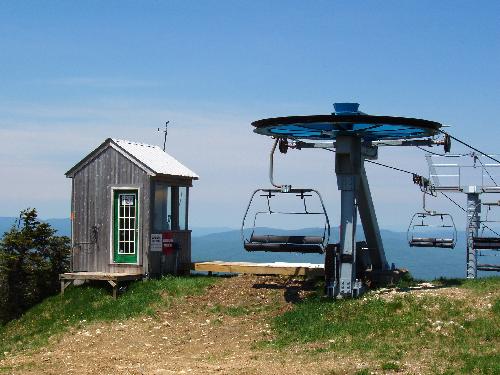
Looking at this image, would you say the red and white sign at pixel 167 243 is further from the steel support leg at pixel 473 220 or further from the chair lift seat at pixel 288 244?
the steel support leg at pixel 473 220

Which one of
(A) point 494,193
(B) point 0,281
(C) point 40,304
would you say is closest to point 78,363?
(C) point 40,304

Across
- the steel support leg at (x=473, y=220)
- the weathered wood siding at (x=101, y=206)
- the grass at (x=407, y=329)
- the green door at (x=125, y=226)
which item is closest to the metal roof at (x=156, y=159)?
the weathered wood siding at (x=101, y=206)

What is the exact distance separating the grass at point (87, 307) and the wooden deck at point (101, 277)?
0.79ft

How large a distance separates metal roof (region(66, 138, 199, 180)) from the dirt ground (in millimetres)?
4168

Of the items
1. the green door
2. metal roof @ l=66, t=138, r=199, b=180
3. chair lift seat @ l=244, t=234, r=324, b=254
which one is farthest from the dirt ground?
metal roof @ l=66, t=138, r=199, b=180

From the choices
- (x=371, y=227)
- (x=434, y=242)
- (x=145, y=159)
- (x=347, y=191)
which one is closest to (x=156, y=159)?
(x=145, y=159)

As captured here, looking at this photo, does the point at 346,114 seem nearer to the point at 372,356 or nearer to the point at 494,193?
the point at 372,356

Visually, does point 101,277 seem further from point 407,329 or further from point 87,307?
point 407,329

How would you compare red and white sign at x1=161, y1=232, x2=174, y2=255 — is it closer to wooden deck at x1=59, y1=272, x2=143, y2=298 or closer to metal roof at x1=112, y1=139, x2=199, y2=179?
wooden deck at x1=59, y1=272, x2=143, y2=298

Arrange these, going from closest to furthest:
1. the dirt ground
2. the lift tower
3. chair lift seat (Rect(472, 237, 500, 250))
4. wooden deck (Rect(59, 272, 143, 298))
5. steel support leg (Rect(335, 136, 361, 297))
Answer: the dirt ground, the lift tower, steel support leg (Rect(335, 136, 361, 297)), wooden deck (Rect(59, 272, 143, 298)), chair lift seat (Rect(472, 237, 500, 250))

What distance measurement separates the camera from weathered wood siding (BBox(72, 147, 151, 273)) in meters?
24.1

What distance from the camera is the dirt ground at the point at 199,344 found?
15250 mm

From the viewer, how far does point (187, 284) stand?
2262 centimetres

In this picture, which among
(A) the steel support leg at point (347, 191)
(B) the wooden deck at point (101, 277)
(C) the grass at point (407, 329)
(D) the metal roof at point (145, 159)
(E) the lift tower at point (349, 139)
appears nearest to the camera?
(C) the grass at point (407, 329)
